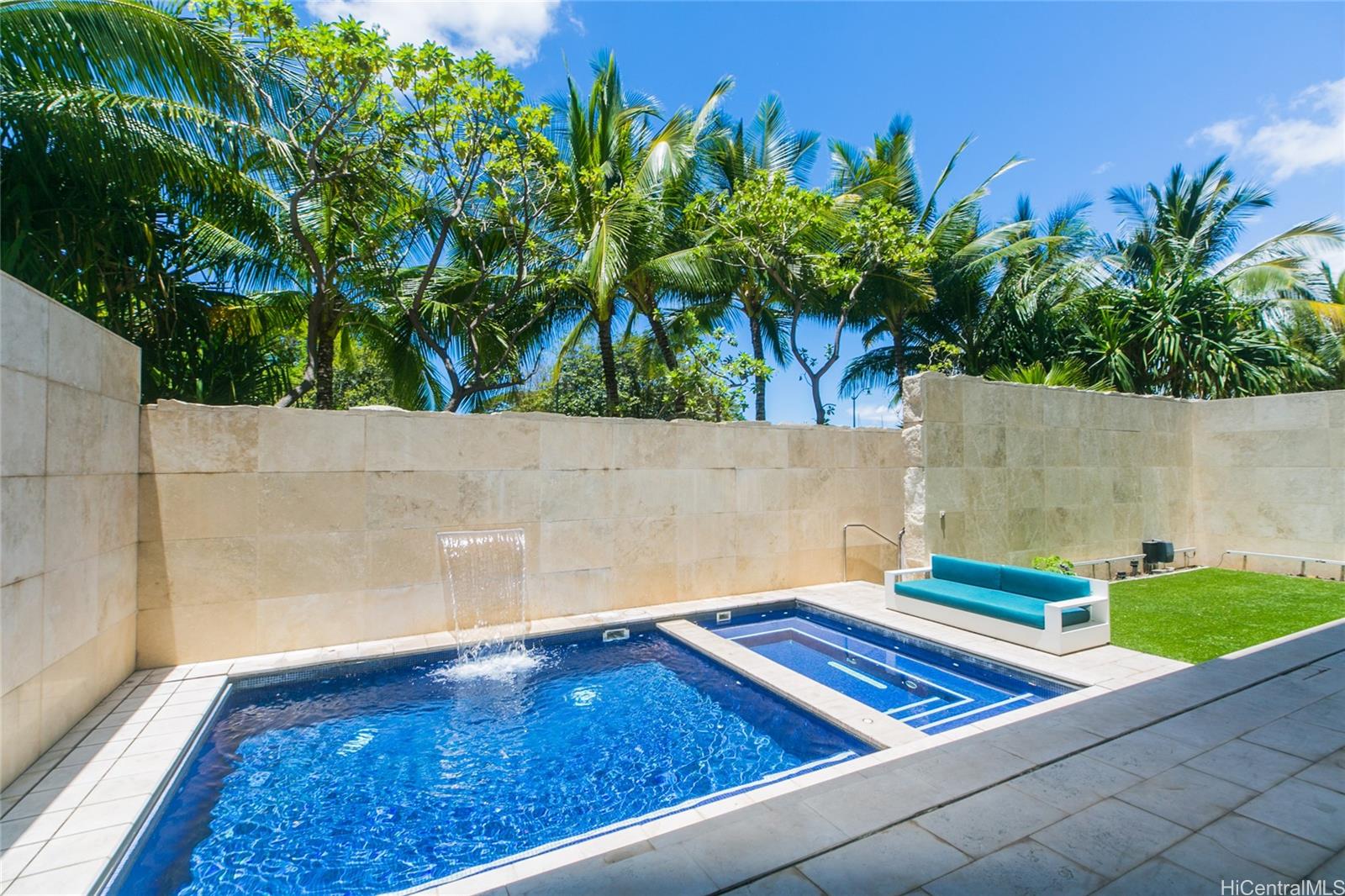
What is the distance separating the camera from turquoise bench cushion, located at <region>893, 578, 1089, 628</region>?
6.46 meters

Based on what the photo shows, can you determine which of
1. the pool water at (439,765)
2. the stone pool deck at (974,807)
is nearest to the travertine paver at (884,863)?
the stone pool deck at (974,807)

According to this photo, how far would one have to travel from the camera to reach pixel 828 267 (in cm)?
1282

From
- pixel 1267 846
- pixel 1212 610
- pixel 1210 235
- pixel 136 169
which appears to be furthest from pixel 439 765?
pixel 1210 235

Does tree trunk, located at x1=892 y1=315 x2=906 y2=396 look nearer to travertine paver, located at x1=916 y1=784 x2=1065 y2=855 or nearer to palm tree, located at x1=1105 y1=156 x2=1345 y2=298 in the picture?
palm tree, located at x1=1105 y1=156 x2=1345 y2=298

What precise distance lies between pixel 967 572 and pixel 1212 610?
3.35 metres

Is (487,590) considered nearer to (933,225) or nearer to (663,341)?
(663,341)

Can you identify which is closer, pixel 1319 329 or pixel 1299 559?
pixel 1299 559

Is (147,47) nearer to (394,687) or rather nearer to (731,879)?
(394,687)

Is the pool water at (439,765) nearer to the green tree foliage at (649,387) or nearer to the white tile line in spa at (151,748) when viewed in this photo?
the white tile line in spa at (151,748)

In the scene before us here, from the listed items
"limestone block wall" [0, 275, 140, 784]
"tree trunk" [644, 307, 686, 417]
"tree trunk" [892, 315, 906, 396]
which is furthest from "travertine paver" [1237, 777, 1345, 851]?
"tree trunk" [892, 315, 906, 396]

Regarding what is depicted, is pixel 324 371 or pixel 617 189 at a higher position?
pixel 617 189

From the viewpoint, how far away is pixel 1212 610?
8172mm

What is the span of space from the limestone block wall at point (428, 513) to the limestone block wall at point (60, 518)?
47 centimetres

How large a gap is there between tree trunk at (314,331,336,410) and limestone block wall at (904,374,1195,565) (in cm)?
997
